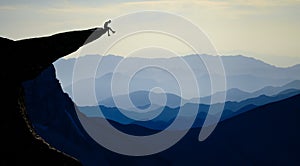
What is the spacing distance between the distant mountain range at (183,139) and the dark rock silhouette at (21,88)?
7952cm

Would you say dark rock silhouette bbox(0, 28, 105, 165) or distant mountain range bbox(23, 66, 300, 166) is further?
distant mountain range bbox(23, 66, 300, 166)

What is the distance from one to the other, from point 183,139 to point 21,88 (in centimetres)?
16351

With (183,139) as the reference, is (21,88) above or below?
above

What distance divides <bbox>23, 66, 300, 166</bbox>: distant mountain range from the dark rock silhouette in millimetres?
79522

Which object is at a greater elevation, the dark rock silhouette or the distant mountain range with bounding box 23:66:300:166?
the dark rock silhouette

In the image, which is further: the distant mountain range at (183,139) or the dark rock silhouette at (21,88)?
the distant mountain range at (183,139)

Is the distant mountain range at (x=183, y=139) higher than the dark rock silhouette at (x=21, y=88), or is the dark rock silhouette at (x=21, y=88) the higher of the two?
the dark rock silhouette at (x=21, y=88)

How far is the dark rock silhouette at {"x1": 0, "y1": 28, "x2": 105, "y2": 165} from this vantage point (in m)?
5.57

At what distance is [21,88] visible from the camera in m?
6.36

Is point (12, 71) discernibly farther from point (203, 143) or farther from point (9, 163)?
point (203, 143)

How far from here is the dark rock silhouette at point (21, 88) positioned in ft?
18.3

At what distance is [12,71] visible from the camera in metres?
6.31

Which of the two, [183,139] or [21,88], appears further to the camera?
[183,139]

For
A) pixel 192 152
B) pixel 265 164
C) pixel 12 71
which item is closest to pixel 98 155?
pixel 192 152
